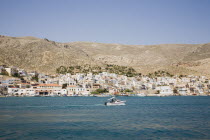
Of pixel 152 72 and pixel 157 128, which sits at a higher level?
pixel 152 72

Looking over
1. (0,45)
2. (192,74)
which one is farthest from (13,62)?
(192,74)

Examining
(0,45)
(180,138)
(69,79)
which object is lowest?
(180,138)

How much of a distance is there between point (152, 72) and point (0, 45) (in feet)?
316

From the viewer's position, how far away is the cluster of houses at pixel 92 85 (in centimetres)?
12344

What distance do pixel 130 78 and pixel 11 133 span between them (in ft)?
400

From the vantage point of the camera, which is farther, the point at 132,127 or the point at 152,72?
the point at 152,72

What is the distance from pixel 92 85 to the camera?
13025 centimetres

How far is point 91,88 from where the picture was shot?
12975 cm

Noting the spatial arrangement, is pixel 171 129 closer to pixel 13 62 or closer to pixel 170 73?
pixel 170 73

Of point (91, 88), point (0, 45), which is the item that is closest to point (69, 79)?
point (91, 88)

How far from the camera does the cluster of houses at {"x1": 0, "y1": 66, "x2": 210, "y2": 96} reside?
123 meters

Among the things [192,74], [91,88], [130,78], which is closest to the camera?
[91,88]

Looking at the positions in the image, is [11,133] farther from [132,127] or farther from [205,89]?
[205,89]

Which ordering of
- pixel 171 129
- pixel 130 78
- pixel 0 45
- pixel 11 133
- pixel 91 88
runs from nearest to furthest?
pixel 11 133 → pixel 171 129 → pixel 91 88 → pixel 130 78 → pixel 0 45
